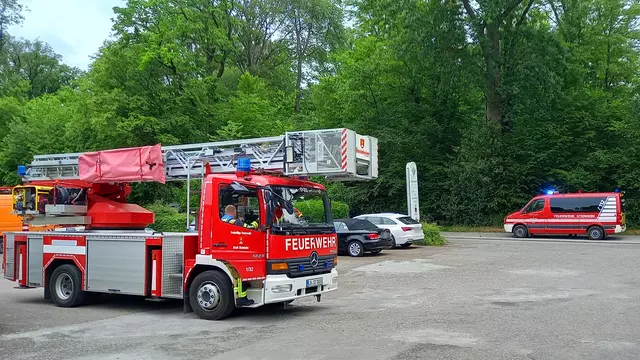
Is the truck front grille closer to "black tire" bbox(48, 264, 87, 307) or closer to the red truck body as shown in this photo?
the red truck body

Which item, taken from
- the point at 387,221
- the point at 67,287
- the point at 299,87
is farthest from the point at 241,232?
the point at 299,87

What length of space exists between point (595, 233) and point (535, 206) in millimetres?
3130

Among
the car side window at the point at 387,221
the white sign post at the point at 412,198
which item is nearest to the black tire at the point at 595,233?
the white sign post at the point at 412,198

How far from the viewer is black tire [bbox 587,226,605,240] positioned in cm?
2775

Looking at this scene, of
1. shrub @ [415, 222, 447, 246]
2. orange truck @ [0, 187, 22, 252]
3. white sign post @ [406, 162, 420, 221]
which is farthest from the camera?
white sign post @ [406, 162, 420, 221]

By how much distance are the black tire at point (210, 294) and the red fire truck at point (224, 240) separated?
2 cm

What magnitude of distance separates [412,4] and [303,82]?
24.0 metres

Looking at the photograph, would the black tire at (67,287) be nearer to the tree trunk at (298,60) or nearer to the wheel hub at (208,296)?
the wheel hub at (208,296)

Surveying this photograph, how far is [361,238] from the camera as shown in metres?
20.5

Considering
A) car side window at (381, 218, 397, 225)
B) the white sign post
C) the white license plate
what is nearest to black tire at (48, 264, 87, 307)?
the white license plate

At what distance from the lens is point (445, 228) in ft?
119

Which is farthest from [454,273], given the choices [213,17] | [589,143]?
[213,17]

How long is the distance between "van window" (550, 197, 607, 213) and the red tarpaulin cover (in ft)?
74.2

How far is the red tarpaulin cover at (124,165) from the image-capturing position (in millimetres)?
11844
